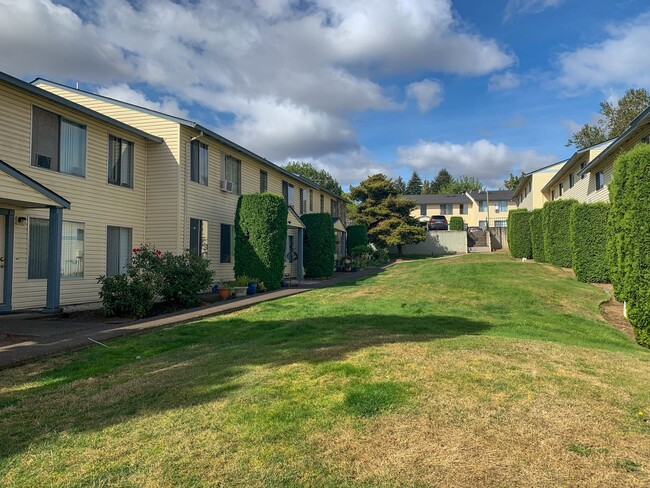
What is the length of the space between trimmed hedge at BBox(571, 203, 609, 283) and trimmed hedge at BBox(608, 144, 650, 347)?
7.65 metres

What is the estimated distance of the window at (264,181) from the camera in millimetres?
20750

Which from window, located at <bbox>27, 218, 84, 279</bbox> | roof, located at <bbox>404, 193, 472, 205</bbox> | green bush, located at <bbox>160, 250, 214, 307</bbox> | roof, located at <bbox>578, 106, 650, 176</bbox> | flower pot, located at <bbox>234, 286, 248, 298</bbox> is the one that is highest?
roof, located at <bbox>404, 193, 472, 205</bbox>

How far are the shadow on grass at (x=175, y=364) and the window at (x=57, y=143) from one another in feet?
20.8

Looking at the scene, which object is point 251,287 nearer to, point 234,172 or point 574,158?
point 234,172

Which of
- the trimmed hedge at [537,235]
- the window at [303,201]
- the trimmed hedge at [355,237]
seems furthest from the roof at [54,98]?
the trimmed hedge at [355,237]

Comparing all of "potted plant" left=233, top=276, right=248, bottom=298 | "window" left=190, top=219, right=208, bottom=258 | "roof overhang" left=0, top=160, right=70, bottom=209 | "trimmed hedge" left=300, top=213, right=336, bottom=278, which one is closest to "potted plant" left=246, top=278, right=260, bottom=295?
"potted plant" left=233, top=276, right=248, bottom=298

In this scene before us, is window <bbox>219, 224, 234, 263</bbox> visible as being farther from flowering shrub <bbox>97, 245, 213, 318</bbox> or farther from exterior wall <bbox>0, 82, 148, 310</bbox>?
flowering shrub <bbox>97, 245, 213, 318</bbox>

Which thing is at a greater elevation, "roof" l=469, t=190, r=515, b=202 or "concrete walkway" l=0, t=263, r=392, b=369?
"roof" l=469, t=190, r=515, b=202

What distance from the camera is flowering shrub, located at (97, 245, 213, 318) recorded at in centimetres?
1030

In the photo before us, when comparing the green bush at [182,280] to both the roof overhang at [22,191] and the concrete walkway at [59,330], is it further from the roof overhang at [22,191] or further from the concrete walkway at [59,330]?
the roof overhang at [22,191]

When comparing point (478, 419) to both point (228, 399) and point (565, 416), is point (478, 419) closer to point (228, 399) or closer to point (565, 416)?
point (565, 416)

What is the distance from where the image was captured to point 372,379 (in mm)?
4520

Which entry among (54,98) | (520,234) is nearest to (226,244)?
(54,98)

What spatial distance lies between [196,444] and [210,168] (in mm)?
14568
